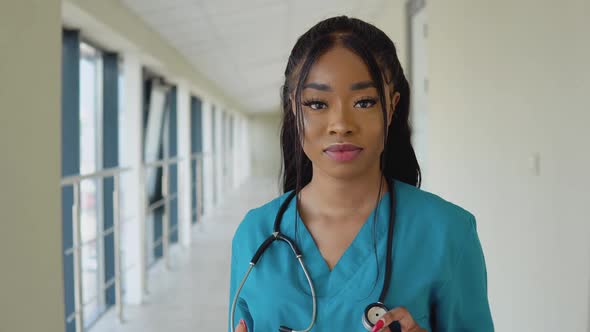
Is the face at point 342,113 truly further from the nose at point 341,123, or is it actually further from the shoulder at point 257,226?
the shoulder at point 257,226

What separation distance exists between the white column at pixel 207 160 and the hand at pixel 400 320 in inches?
195

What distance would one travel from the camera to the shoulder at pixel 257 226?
70 cm

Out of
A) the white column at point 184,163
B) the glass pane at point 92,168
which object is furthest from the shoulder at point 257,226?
the white column at point 184,163

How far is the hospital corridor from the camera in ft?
2.05

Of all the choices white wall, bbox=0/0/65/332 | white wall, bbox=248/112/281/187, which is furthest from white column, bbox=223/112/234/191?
white wall, bbox=0/0/65/332

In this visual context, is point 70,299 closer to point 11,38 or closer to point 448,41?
point 11,38

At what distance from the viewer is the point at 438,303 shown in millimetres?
620

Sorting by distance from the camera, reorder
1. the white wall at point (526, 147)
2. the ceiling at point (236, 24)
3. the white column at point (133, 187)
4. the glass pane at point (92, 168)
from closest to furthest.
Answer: the white wall at point (526, 147) → the ceiling at point (236, 24) → the glass pane at point (92, 168) → the white column at point (133, 187)

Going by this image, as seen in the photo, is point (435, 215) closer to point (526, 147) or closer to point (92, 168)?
point (526, 147)

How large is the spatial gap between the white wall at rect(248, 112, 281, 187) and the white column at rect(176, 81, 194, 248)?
24.6 ft

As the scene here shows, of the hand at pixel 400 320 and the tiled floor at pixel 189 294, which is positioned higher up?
the hand at pixel 400 320

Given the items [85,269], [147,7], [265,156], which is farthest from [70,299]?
[265,156]

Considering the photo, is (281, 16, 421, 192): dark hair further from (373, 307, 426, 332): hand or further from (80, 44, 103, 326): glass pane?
(80, 44, 103, 326): glass pane

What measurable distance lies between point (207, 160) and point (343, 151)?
5.33 m
